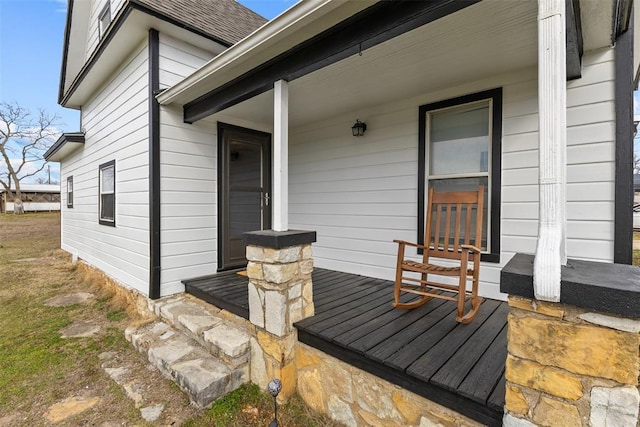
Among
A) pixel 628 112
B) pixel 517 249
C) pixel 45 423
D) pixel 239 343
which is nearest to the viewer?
pixel 45 423

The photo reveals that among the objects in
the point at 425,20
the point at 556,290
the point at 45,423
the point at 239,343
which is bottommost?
the point at 45,423

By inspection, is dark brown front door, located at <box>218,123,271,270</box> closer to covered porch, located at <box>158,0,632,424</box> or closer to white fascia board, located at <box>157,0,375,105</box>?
covered porch, located at <box>158,0,632,424</box>

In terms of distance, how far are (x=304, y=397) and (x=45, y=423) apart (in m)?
1.78

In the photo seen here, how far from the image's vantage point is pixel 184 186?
3654 mm

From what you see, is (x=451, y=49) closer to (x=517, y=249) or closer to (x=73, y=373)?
(x=517, y=249)

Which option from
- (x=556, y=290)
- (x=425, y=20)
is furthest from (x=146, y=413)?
(x=425, y=20)

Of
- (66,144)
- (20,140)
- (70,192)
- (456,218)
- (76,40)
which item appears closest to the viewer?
(456,218)

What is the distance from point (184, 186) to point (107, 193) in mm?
2246

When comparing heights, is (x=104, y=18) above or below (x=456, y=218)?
above

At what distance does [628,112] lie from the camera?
7.20ft

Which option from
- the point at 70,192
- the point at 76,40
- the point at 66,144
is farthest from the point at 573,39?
the point at 70,192

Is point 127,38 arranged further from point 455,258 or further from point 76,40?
point 455,258

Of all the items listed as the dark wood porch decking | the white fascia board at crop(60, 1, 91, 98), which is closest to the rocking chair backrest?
the dark wood porch decking

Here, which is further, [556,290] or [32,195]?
[32,195]
